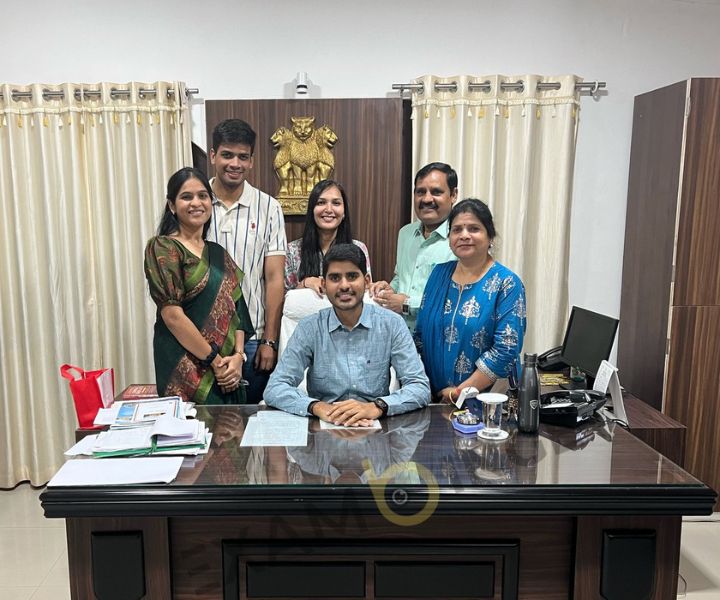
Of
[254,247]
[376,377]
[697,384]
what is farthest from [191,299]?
[697,384]

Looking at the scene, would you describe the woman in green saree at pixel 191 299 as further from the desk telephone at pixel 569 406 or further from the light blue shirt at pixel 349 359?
the desk telephone at pixel 569 406

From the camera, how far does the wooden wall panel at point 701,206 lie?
2799mm

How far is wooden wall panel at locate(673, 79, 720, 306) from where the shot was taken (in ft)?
9.18

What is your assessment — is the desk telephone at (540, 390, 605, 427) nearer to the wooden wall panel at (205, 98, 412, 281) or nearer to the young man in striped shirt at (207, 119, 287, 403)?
the young man in striped shirt at (207, 119, 287, 403)

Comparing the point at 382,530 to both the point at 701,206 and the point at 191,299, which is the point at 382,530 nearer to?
the point at 191,299

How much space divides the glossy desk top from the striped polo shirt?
3.61 feet

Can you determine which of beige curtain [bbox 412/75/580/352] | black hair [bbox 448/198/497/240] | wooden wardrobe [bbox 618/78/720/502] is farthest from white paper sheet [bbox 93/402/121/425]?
wooden wardrobe [bbox 618/78/720/502]

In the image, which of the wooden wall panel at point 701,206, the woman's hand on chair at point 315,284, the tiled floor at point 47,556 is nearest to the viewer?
the tiled floor at point 47,556

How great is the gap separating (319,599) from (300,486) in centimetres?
33

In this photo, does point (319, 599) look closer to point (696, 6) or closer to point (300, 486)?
point (300, 486)

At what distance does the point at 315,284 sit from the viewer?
8.41ft

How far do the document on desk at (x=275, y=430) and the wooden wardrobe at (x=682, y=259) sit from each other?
203 centimetres

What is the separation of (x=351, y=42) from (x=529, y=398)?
226 centimetres

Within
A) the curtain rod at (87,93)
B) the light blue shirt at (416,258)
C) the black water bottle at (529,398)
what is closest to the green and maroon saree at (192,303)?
the light blue shirt at (416,258)
